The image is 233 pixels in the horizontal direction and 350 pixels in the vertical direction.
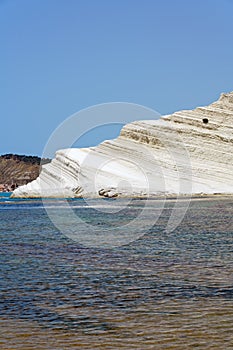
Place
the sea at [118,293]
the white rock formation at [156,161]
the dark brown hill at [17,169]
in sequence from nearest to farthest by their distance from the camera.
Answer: the sea at [118,293] → the white rock formation at [156,161] → the dark brown hill at [17,169]

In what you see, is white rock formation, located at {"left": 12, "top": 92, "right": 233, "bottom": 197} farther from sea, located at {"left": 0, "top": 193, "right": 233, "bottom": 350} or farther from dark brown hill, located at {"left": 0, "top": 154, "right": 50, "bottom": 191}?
dark brown hill, located at {"left": 0, "top": 154, "right": 50, "bottom": 191}

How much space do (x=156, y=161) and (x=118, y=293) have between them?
134ft

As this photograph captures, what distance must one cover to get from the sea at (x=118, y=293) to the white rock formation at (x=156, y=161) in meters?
30.4

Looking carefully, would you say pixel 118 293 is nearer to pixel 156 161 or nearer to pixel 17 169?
pixel 156 161

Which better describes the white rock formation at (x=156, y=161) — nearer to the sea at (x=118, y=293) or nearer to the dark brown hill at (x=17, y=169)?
the sea at (x=118, y=293)

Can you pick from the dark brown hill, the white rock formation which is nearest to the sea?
the white rock formation

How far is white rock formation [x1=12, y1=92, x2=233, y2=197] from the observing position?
153ft

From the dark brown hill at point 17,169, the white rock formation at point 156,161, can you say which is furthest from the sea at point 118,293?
the dark brown hill at point 17,169

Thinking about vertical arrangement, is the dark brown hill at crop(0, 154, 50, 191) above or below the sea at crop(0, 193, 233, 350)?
above

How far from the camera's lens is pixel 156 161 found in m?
49.3

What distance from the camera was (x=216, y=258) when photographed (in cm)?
1152

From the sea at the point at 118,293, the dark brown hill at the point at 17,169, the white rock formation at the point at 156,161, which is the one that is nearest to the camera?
the sea at the point at 118,293

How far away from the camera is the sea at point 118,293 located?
6.34 m

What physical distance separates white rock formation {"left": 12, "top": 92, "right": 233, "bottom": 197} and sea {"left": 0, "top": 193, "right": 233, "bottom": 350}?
30.4m
